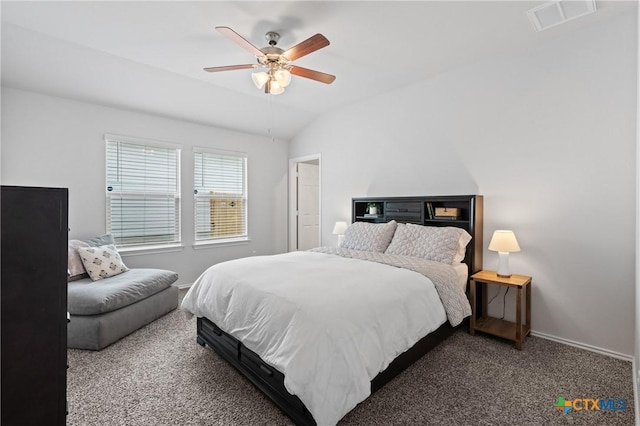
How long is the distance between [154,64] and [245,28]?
1370mm

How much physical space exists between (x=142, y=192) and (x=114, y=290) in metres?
1.84

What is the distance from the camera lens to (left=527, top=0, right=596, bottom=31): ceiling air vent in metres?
2.27

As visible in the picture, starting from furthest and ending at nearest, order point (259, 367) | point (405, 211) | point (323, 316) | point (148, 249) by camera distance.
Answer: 1. point (148, 249)
2. point (405, 211)
3. point (259, 367)
4. point (323, 316)

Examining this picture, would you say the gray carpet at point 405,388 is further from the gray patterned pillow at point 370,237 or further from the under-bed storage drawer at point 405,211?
the under-bed storage drawer at point 405,211

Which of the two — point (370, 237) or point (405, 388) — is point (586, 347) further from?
point (370, 237)

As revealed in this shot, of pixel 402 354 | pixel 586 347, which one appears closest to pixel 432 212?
pixel 586 347

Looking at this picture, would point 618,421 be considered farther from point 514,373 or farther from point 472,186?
point 472,186

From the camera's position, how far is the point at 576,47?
2.62 meters

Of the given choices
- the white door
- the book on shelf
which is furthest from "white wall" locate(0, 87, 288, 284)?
the book on shelf

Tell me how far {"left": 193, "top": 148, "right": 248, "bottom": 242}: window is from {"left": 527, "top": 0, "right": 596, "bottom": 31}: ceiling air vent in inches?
168

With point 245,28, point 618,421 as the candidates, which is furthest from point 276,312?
point 245,28

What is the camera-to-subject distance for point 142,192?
417cm

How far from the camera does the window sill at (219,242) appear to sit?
15.4ft

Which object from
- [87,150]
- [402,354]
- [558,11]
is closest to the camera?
[402,354]
